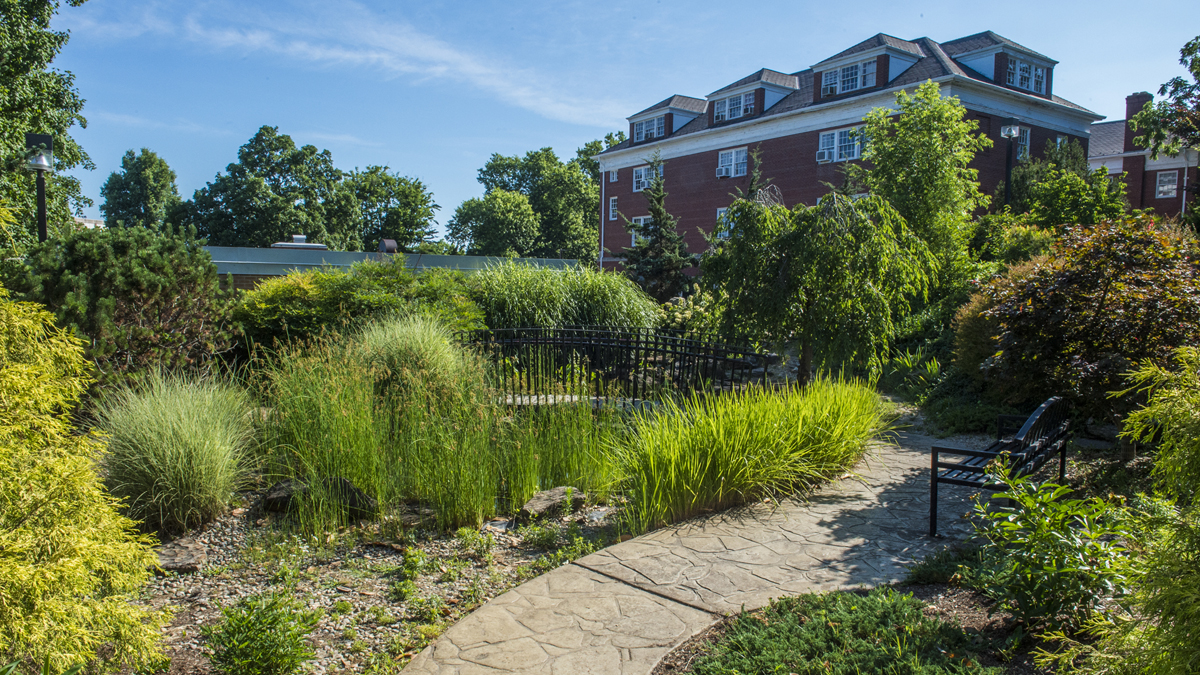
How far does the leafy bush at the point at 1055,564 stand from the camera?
2.76 m

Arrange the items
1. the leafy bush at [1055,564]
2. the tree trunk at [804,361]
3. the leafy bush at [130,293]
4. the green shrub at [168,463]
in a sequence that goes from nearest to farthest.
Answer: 1. the leafy bush at [1055,564]
2. the green shrub at [168,463]
3. the leafy bush at [130,293]
4. the tree trunk at [804,361]

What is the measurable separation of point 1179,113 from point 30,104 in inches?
1252

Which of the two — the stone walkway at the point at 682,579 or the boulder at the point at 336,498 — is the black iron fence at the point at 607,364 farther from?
the stone walkway at the point at 682,579

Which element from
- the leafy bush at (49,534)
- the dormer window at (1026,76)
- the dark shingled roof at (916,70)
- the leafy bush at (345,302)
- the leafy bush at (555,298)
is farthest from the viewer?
the dormer window at (1026,76)

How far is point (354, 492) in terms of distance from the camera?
199 inches

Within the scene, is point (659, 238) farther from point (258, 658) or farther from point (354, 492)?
point (258, 658)

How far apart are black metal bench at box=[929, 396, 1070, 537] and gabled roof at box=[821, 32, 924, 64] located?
2697cm

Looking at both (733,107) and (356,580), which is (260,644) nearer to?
(356,580)

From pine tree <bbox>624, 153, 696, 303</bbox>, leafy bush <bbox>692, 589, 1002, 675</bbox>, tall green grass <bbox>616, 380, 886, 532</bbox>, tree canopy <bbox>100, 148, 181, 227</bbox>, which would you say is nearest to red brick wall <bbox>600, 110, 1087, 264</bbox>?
pine tree <bbox>624, 153, 696, 303</bbox>

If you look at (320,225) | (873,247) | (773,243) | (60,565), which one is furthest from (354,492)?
(320,225)

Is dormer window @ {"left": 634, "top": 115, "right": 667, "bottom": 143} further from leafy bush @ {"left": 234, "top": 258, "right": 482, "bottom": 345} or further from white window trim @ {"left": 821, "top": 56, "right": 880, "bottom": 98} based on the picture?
leafy bush @ {"left": 234, "top": 258, "right": 482, "bottom": 345}

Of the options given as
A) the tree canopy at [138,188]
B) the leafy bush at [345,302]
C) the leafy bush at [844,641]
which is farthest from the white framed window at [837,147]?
the tree canopy at [138,188]

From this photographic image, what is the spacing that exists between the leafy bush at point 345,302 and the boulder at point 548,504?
418 cm

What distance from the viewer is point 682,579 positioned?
3951 mm
